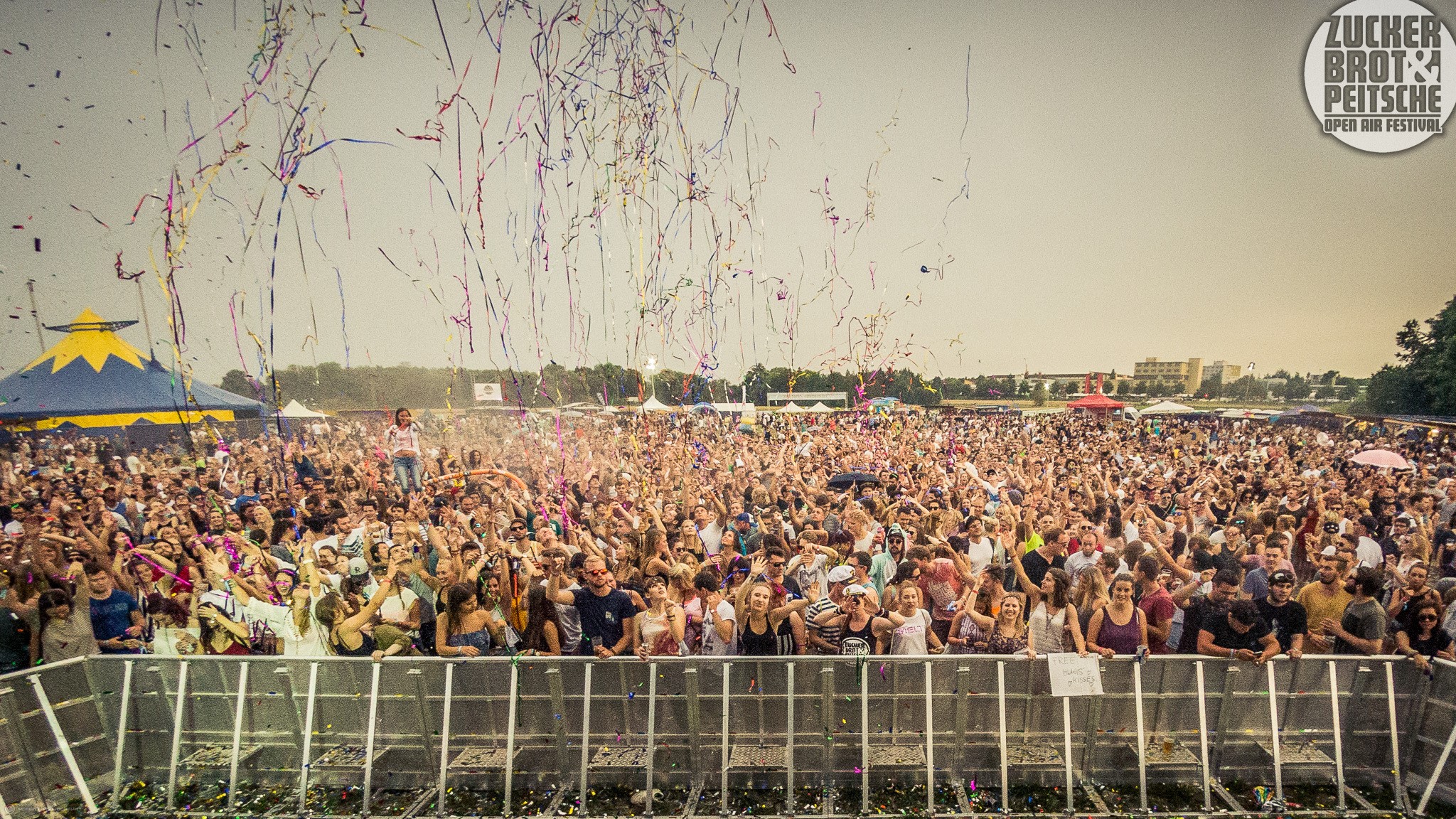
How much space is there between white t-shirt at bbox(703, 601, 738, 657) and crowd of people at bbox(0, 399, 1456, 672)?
18mm

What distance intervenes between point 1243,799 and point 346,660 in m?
6.02

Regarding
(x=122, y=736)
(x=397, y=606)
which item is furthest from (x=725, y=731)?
(x=122, y=736)

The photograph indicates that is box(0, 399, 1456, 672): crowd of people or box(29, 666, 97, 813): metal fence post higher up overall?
box(0, 399, 1456, 672): crowd of people

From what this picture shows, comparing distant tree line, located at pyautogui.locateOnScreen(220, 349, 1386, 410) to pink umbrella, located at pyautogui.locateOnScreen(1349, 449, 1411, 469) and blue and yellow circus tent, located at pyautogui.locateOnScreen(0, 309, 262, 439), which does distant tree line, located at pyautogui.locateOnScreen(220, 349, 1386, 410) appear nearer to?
blue and yellow circus tent, located at pyautogui.locateOnScreen(0, 309, 262, 439)

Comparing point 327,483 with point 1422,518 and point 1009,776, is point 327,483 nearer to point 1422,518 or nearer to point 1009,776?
point 1009,776

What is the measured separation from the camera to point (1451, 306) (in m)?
25.8

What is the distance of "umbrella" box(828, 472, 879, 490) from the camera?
9352 mm

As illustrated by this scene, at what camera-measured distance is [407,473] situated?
9000 millimetres

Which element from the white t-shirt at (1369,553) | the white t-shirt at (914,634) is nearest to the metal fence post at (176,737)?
the white t-shirt at (914,634)

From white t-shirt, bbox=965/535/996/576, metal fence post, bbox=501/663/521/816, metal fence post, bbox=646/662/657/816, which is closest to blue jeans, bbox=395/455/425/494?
metal fence post, bbox=501/663/521/816

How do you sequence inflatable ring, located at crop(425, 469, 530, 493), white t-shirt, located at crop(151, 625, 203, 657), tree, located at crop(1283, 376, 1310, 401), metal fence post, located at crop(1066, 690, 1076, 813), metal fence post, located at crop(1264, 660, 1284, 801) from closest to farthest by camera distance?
metal fence post, located at crop(1066, 690, 1076, 813)
metal fence post, located at crop(1264, 660, 1284, 801)
white t-shirt, located at crop(151, 625, 203, 657)
inflatable ring, located at crop(425, 469, 530, 493)
tree, located at crop(1283, 376, 1310, 401)

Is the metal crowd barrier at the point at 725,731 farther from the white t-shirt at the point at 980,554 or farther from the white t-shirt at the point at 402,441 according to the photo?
the white t-shirt at the point at 402,441

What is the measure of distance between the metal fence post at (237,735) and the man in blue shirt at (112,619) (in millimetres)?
1496

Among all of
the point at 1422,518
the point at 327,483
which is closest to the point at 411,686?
the point at 327,483
